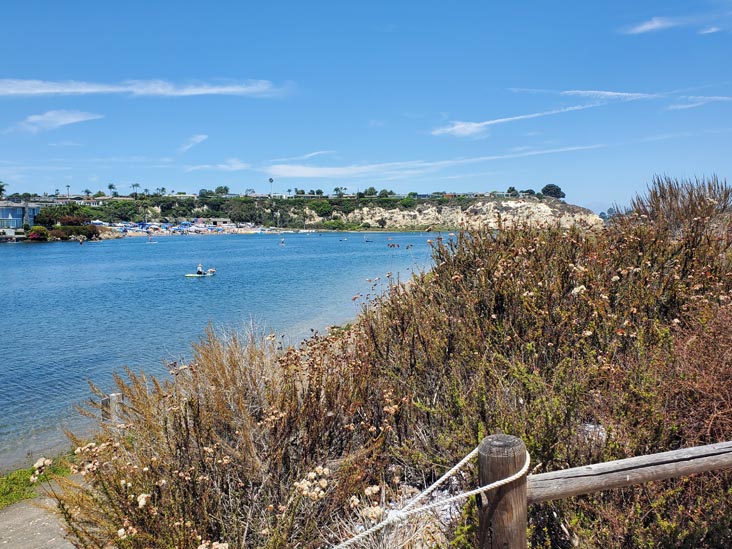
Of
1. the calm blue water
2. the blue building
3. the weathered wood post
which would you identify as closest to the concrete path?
the calm blue water

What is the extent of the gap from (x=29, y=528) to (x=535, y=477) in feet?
23.4

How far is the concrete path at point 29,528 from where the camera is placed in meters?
6.46

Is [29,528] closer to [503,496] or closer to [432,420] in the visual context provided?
[432,420]

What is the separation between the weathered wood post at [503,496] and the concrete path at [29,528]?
5.71 metres

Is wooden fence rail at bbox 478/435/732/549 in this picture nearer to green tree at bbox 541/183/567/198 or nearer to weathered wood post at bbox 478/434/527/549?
weathered wood post at bbox 478/434/527/549

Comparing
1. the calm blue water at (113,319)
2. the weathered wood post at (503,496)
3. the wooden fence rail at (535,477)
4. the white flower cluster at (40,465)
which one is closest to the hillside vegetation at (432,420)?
the white flower cluster at (40,465)

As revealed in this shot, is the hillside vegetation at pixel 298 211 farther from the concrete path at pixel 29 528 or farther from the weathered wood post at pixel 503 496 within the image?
the weathered wood post at pixel 503 496

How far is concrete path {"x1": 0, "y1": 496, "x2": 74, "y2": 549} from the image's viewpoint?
6.46m

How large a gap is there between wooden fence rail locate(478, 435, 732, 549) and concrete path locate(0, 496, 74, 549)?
18.8ft

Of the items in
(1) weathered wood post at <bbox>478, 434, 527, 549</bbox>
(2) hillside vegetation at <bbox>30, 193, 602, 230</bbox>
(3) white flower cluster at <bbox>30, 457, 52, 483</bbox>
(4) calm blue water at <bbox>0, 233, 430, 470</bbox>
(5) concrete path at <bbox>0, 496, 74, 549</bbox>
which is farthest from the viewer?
(2) hillside vegetation at <bbox>30, 193, 602, 230</bbox>

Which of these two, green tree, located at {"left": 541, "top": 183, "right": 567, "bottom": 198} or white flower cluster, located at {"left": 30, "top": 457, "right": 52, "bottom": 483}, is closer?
white flower cluster, located at {"left": 30, "top": 457, "right": 52, "bottom": 483}

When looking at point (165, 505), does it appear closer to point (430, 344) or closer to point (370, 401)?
point (370, 401)

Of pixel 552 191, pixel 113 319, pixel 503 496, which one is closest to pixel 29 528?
pixel 503 496

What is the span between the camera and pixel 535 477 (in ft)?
8.34
